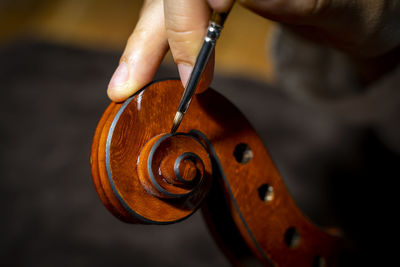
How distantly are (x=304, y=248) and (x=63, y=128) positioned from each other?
87cm

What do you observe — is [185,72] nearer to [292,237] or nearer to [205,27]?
[205,27]

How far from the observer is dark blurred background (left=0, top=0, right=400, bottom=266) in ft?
2.91

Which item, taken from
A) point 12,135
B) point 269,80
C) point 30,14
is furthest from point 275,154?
A: point 30,14

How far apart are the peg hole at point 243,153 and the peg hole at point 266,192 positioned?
39mm

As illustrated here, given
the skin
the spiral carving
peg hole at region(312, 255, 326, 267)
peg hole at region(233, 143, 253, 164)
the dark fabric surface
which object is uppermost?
the skin

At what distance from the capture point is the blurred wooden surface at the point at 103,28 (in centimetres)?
139

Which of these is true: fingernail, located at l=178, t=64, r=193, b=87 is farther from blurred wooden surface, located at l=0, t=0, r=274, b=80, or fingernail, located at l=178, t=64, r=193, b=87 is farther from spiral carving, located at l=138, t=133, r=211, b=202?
blurred wooden surface, located at l=0, t=0, r=274, b=80

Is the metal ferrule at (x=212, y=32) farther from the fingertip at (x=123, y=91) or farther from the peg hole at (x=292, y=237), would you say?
the peg hole at (x=292, y=237)

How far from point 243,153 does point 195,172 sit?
10 centimetres

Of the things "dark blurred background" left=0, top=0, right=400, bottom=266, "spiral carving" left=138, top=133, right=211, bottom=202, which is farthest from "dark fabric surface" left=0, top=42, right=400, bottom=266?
"spiral carving" left=138, top=133, right=211, bottom=202

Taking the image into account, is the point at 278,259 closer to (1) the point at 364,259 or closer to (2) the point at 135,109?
(2) the point at 135,109

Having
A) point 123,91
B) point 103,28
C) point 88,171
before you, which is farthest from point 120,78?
point 103,28

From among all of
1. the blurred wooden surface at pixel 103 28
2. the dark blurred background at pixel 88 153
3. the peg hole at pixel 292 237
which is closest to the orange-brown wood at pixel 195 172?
the peg hole at pixel 292 237

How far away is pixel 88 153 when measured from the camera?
42.1 inches
